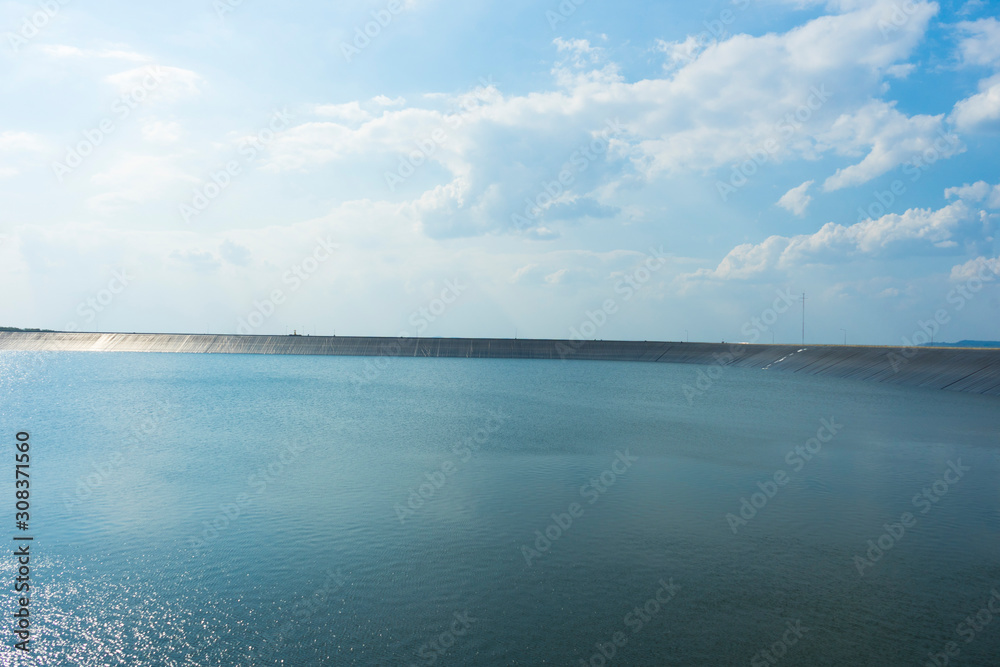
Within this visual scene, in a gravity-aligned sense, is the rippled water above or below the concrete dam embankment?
above

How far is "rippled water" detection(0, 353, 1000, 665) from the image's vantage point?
885cm

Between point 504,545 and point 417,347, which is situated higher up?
point 504,545

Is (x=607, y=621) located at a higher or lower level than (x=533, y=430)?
higher

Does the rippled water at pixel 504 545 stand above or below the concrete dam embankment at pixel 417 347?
above

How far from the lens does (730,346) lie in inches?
4306

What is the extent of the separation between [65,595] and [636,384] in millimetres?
53120

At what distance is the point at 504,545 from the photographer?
508 inches

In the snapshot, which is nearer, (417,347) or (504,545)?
(504,545)

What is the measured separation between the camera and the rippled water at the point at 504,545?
29.0ft

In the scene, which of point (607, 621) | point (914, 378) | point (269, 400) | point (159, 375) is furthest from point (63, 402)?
point (914, 378)

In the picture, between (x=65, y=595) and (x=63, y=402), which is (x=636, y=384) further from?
(x=65, y=595)

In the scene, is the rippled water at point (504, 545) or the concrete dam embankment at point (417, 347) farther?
the concrete dam embankment at point (417, 347)

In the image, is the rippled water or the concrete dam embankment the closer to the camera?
the rippled water

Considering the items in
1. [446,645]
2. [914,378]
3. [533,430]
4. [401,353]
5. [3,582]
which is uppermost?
[446,645]
